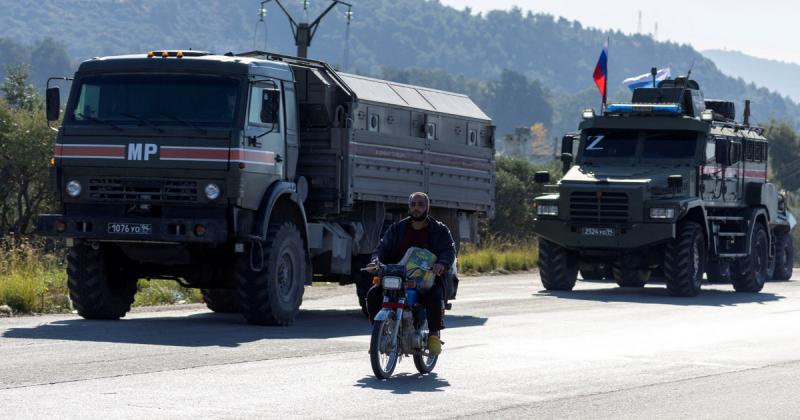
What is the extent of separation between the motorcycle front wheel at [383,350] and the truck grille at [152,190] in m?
4.96

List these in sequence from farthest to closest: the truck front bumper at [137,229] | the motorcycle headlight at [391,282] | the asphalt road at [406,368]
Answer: the truck front bumper at [137,229], the motorcycle headlight at [391,282], the asphalt road at [406,368]

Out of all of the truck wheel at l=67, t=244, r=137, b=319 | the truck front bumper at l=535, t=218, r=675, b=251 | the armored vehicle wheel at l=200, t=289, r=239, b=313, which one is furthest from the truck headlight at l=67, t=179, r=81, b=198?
the truck front bumper at l=535, t=218, r=675, b=251

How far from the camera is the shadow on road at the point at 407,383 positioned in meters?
12.2

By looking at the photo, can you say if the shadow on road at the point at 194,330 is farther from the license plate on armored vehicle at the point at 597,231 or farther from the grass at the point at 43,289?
the license plate on armored vehicle at the point at 597,231

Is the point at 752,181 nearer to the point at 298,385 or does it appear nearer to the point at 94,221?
the point at 94,221

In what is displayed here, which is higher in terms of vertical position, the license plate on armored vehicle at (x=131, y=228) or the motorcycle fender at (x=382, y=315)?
the license plate on armored vehicle at (x=131, y=228)

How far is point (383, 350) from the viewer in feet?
41.5

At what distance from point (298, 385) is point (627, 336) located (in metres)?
6.67

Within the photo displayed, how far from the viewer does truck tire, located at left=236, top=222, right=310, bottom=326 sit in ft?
57.2

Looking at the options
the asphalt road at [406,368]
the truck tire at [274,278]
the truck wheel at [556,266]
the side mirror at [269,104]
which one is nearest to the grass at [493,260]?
the truck wheel at [556,266]

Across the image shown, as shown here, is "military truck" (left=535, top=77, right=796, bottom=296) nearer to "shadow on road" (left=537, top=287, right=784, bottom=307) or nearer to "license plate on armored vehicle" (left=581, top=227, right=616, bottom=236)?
"license plate on armored vehicle" (left=581, top=227, right=616, bottom=236)

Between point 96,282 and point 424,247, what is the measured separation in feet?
19.2

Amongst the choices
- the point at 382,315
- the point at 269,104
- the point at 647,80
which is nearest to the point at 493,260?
the point at 647,80

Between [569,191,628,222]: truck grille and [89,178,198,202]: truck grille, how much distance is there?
10.4m
